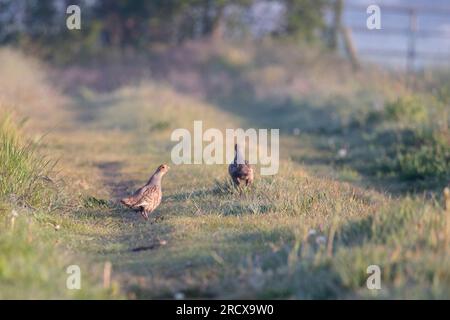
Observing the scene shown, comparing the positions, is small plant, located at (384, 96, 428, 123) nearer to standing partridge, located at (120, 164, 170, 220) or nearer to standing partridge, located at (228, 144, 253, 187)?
standing partridge, located at (228, 144, 253, 187)

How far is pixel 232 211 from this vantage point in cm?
750

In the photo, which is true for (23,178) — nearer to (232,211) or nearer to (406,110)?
(232,211)

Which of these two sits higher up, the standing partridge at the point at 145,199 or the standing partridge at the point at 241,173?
the standing partridge at the point at 241,173

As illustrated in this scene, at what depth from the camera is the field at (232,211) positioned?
17.4ft

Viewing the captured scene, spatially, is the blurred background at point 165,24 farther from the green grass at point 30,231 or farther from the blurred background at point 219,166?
the green grass at point 30,231

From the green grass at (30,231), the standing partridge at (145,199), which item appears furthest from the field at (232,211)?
the standing partridge at (145,199)

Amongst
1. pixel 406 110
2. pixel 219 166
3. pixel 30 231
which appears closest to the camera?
pixel 30 231

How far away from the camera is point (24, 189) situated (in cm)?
761

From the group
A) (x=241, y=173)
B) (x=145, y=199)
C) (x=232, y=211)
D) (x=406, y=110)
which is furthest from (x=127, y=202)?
(x=406, y=110)

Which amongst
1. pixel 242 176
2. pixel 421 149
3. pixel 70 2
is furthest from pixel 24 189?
pixel 70 2

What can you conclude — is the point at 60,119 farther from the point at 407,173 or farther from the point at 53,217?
the point at 53,217

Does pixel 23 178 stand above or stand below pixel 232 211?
above

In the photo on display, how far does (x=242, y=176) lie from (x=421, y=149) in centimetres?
445

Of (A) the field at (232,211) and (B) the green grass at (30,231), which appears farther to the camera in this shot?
(A) the field at (232,211)
